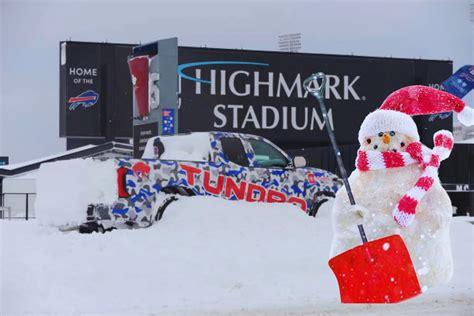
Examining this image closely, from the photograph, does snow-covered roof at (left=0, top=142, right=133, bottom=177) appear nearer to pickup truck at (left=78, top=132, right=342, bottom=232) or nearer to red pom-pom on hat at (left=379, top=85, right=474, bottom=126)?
pickup truck at (left=78, top=132, right=342, bottom=232)

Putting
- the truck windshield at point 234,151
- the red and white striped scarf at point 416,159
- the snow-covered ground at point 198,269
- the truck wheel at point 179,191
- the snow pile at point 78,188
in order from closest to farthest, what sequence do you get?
the red and white striped scarf at point 416,159 < the snow-covered ground at point 198,269 < the snow pile at point 78,188 < the truck wheel at point 179,191 < the truck windshield at point 234,151

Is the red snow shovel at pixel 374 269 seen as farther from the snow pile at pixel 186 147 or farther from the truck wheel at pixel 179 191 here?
the snow pile at pixel 186 147

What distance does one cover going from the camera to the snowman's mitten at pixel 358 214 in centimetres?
546

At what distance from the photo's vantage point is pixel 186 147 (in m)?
13.8

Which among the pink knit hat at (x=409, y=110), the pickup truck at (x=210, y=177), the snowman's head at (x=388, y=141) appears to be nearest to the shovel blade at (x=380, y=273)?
the snowman's head at (x=388, y=141)

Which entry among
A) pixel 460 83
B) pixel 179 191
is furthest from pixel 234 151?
pixel 460 83

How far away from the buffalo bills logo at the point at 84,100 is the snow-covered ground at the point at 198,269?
24.4 meters

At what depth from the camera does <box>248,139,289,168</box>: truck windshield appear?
1403 centimetres

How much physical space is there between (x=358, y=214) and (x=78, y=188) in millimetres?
7676

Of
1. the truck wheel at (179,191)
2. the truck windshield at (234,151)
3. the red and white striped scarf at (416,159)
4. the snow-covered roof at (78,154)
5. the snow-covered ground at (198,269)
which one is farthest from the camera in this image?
the snow-covered roof at (78,154)

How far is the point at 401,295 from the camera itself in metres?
5.30

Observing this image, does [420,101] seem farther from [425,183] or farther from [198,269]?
[198,269]

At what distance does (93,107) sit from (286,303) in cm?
2925

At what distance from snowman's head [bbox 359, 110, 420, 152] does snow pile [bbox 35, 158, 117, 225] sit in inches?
289
